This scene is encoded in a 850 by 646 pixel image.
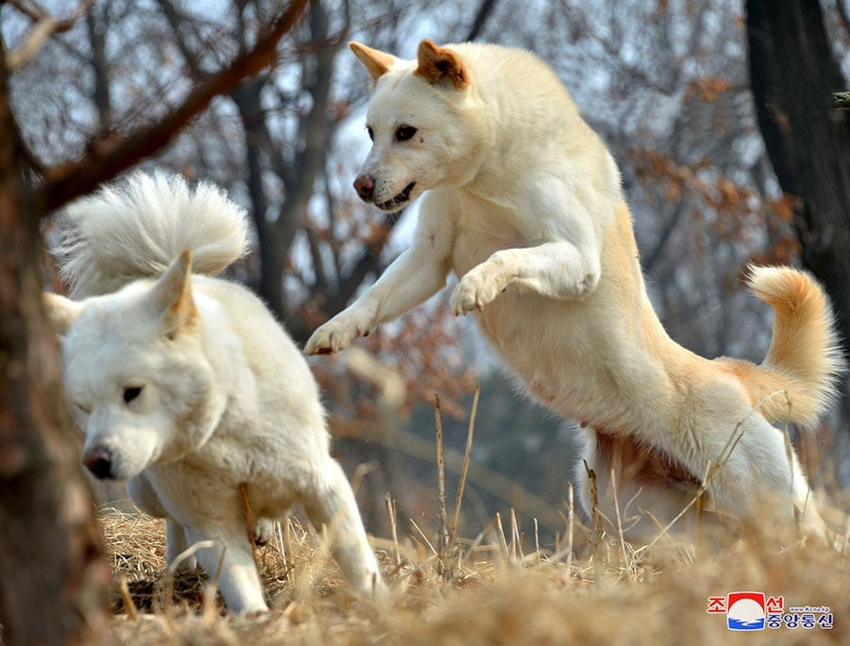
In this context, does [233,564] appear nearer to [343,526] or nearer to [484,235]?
[343,526]

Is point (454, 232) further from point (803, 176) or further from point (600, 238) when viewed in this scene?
point (803, 176)

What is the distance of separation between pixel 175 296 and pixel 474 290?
106 centimetres

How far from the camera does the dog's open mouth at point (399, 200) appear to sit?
402 cm

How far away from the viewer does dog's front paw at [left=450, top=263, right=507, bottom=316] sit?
3561 mm

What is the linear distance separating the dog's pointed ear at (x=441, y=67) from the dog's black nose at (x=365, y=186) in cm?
45

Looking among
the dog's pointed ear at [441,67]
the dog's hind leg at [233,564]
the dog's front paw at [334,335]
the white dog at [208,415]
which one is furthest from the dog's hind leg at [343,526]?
the dog's pointed ear at [441,67]

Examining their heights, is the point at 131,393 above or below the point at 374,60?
below

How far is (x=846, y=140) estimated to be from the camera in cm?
753

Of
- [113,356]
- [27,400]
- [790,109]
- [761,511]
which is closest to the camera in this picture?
[27,400]

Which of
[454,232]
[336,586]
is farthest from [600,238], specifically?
[336,586]

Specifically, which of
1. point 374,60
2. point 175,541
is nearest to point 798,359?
point 374,60

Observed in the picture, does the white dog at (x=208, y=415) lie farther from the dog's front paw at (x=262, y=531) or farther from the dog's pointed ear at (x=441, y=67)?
the dog's pointed ear at (x=441, y=67)

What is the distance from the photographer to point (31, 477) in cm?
199

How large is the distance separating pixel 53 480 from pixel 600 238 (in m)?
2.66
